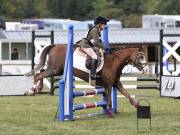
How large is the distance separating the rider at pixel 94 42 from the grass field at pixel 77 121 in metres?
1.19

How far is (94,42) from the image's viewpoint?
15.4 m

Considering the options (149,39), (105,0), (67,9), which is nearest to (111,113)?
(149,39)

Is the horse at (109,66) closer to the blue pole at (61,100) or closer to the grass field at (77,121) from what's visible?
the grass field at (77,121)

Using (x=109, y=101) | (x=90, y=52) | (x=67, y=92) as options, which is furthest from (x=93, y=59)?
(x=67, y=92)

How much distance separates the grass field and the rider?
1194 millimetres

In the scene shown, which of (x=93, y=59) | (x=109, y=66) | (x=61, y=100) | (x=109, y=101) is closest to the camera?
(x=61, y=100)

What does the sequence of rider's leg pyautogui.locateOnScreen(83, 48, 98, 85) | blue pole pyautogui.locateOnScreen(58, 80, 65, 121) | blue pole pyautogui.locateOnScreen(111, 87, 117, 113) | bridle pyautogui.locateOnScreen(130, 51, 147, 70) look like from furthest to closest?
blue pole pyautogui.locateOnScreen(111, 87, 117, 113) → bridle pyautogui.locateOnScreen(130, 51, 147, 70) → rider's leg pyautogui.locateOnScreen(83, 48, 98, 85) → blue pole pyautogui.locateOnScreen(58, 80, 65, 121)

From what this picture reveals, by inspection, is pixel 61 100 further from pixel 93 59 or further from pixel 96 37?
pixel 96 37

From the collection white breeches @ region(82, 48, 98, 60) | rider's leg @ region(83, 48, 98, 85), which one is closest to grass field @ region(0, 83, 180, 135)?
rider's leg @ region(83, 48, 98, 85)

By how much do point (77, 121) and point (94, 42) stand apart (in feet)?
6.15

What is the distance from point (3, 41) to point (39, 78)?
1209 inches

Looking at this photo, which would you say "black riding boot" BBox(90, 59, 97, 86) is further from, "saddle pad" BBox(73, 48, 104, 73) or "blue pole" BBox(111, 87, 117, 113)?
"blue pole" BBox(111, 87, 117, 113)

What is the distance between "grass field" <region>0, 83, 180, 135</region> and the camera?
12.8 metres

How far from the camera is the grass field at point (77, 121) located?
41.9ft
